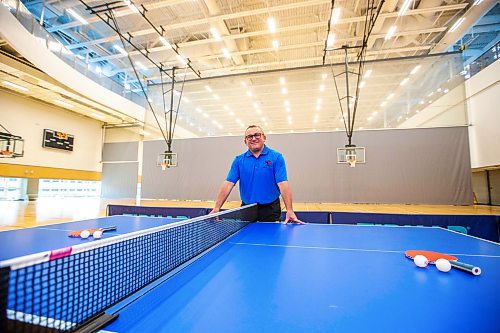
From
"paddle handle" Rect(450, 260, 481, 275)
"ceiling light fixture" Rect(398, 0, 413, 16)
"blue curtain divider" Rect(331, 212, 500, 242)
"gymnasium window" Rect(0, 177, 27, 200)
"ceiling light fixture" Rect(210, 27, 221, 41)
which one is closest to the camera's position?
"paddle handle" Rect(450, 260, 481, 275)

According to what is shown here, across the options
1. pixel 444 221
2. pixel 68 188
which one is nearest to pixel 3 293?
pixel 444 221

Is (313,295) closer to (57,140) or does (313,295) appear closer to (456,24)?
(456,24)

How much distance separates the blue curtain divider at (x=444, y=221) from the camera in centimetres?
328

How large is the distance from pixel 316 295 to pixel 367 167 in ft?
28.6

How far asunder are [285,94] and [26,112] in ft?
38.1

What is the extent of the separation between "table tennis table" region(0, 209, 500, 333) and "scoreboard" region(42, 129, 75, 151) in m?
12.8

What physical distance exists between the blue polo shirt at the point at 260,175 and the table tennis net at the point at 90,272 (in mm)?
836

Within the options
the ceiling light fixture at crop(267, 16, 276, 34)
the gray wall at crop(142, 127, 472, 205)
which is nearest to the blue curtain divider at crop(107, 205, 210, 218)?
the gray wall at crop(142, 127, 472, 205)

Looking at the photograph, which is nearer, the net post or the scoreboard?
the net post

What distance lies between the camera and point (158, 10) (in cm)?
725

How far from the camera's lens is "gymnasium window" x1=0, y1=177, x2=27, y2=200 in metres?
10.5

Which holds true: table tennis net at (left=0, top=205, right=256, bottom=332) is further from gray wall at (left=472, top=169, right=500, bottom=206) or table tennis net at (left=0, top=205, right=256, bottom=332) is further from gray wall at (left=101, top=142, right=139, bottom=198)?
gray wall at (left=101, top=142, right=139, bottom=198)

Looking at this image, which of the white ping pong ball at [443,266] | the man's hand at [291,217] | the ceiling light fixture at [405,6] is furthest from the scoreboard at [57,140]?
the ceiling light fixture at [405,6]

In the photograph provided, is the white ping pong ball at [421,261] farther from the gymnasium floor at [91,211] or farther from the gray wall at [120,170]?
the gray wall at [120,170]
